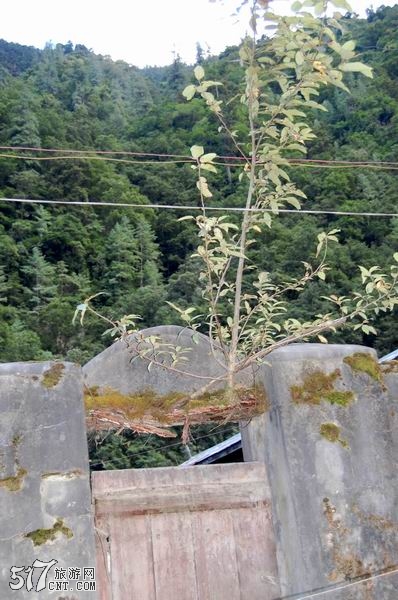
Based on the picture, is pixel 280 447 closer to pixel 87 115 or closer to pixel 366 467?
pixel 366 467

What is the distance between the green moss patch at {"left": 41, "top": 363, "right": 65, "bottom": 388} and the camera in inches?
110

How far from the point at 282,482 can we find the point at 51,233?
28383 mm

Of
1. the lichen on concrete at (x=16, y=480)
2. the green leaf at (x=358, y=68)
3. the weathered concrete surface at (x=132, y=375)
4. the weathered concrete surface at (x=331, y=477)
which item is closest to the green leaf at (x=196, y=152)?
the green leaf at (x=358, y=68)

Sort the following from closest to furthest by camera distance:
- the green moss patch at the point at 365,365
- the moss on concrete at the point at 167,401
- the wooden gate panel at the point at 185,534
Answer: the wooden gate panel at the point at 185,534, the moss on concrete at the point at 167,401, the green moss patch at the point at 365,365

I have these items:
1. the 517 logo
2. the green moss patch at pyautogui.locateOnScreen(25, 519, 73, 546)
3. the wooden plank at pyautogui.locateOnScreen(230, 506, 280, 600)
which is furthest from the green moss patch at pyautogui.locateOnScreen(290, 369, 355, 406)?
the 517 logo

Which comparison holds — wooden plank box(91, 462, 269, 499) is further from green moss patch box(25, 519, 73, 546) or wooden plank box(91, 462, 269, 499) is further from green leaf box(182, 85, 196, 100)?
green leaf box(182, 85, 196, 100)

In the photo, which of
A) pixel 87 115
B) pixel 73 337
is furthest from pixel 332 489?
pixel 87 115

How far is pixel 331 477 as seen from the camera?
2893 mm

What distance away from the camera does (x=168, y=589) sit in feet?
9.46

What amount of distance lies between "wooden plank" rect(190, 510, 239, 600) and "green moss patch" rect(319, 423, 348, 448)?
0.49 metres

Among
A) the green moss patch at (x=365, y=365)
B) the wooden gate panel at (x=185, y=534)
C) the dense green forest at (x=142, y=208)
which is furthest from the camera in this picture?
the dense green forest at (x=142, y=208)

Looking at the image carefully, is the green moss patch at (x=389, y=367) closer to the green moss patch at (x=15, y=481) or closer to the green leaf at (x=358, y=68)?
the green leaf at (x=358, y=68)

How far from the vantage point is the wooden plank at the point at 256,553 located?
2955mm

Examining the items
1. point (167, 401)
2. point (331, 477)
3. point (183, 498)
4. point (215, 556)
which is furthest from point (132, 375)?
point (331, 477)
